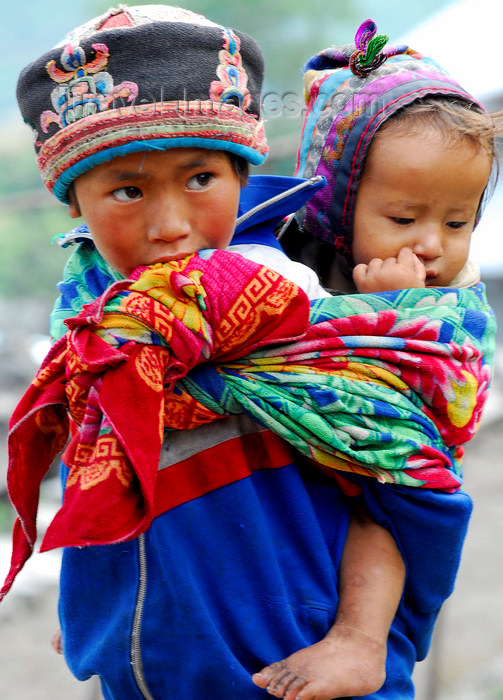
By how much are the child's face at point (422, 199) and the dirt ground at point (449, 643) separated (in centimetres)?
197

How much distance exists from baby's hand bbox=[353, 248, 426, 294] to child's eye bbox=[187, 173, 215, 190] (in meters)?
0.30

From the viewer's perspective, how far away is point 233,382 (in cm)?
111

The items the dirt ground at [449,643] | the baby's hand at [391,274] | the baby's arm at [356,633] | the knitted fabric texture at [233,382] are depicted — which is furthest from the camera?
the dirt ground at [449,643]

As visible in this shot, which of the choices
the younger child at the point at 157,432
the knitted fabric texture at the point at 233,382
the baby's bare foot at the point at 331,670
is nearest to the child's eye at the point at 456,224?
the knitted fabric texture at the point at 233,382

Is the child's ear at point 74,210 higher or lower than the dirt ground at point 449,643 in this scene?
higher

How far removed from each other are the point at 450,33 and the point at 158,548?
17.0ft

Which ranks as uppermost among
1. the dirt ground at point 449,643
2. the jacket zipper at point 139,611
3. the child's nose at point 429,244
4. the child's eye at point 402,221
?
the child's eye at point 402,221

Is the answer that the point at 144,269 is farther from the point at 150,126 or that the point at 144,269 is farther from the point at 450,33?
the point at 450,33

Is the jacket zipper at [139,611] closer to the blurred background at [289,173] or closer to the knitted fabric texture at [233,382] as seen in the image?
the knitted fabric texture at [233,382]

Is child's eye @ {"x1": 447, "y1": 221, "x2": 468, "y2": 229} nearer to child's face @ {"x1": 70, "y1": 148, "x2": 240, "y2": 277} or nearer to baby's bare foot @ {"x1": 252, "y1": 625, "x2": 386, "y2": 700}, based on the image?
child's face @ {"x1": 70, "y1": 148, "x2": 240, "y2": 277}

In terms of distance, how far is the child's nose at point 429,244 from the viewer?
125cm

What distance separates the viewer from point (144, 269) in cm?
108

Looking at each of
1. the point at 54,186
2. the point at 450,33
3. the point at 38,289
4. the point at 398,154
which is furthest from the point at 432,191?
the point at 38,289

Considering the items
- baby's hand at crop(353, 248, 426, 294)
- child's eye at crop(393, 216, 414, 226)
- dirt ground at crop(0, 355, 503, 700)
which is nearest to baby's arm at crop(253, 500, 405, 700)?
baby's hand at crop(353, 248, 426, 294)
